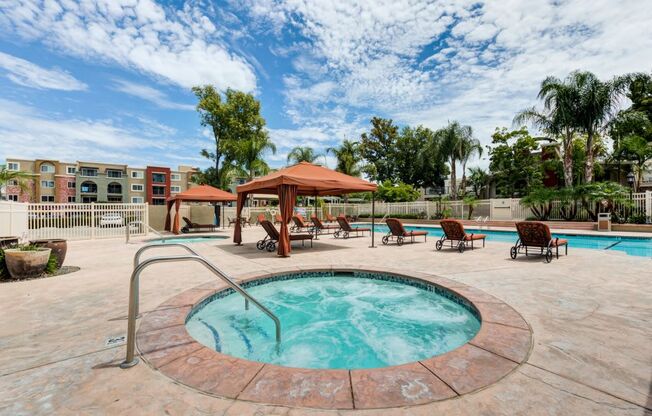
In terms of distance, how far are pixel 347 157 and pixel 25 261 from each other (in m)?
28.8

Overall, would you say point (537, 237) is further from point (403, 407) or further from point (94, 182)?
point (94, 182)

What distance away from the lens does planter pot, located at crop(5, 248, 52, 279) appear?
5.36 metres

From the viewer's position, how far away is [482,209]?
869 inches

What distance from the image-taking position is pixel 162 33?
973cm

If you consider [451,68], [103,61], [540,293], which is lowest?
[540,293]

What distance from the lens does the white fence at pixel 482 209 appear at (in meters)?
15.5

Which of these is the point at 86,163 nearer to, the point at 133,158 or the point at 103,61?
the point at 133,158

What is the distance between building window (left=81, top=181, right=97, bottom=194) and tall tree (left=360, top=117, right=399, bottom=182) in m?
48.2

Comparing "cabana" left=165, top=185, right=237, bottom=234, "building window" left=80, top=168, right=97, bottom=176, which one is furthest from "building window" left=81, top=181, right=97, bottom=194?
"cabana" left=165, top=185, right=237, bottom=234

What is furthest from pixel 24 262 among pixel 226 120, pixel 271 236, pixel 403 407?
pixel 226 120

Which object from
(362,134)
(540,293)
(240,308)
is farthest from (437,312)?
(362,134)

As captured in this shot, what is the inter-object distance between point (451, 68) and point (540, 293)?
1329 cm

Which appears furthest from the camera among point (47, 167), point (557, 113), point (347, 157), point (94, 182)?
point (94, 182)

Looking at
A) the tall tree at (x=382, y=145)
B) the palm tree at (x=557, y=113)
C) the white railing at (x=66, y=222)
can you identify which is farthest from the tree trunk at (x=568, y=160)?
the white railing at (x=66, y=222)
